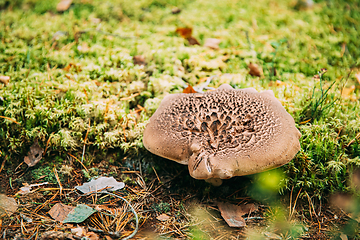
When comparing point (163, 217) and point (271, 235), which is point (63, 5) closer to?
point (163, 217)

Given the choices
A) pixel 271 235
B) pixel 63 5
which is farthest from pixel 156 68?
pixel 63 5

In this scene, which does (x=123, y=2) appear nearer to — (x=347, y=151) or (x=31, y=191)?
(x=31, y=191)

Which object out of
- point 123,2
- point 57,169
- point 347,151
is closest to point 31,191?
point 57,169

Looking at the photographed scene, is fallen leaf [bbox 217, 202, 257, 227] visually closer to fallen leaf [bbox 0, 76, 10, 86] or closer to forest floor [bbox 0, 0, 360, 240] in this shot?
forest floor [bbox 0, 0, 360, 240]

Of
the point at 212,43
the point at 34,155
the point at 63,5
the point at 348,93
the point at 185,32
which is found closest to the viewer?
the point at 34,155

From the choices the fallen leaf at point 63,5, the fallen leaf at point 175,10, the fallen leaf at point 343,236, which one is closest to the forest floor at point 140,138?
the fallen leaf at point 343,236

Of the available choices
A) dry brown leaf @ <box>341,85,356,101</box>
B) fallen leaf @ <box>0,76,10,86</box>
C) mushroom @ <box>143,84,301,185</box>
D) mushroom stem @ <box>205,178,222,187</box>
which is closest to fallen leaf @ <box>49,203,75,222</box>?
mushroom @ <box>143,84,301,185</box>
